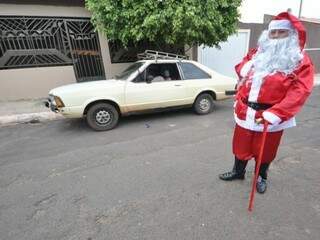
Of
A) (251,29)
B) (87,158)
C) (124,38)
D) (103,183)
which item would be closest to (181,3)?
(124,38)

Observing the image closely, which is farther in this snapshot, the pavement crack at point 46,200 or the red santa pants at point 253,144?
the pavement crack at point 46,200

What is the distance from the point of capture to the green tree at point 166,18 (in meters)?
5.51

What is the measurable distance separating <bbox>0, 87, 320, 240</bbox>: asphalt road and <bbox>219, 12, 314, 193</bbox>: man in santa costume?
695 mm

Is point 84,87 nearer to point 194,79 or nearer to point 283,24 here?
point 194,79

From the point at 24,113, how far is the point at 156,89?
144 inches

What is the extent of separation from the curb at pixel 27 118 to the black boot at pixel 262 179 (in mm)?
5033

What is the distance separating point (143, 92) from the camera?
16.6 ft

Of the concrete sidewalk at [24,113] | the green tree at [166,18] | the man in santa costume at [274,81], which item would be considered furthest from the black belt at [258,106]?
the concrete sidewalk at [24,113]

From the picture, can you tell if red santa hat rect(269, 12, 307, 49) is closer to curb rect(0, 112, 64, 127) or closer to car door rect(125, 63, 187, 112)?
car door rect(125, 63, 187, 112)

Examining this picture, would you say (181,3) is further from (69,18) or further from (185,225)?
(185,225)

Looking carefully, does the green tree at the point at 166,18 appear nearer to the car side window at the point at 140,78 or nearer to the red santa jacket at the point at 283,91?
the car side window at the point at 140,78

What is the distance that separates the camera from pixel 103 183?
3.05 metres

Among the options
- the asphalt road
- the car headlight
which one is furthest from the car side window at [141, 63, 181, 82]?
the car headlight

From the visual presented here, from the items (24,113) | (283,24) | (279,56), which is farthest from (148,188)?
(24,113)
